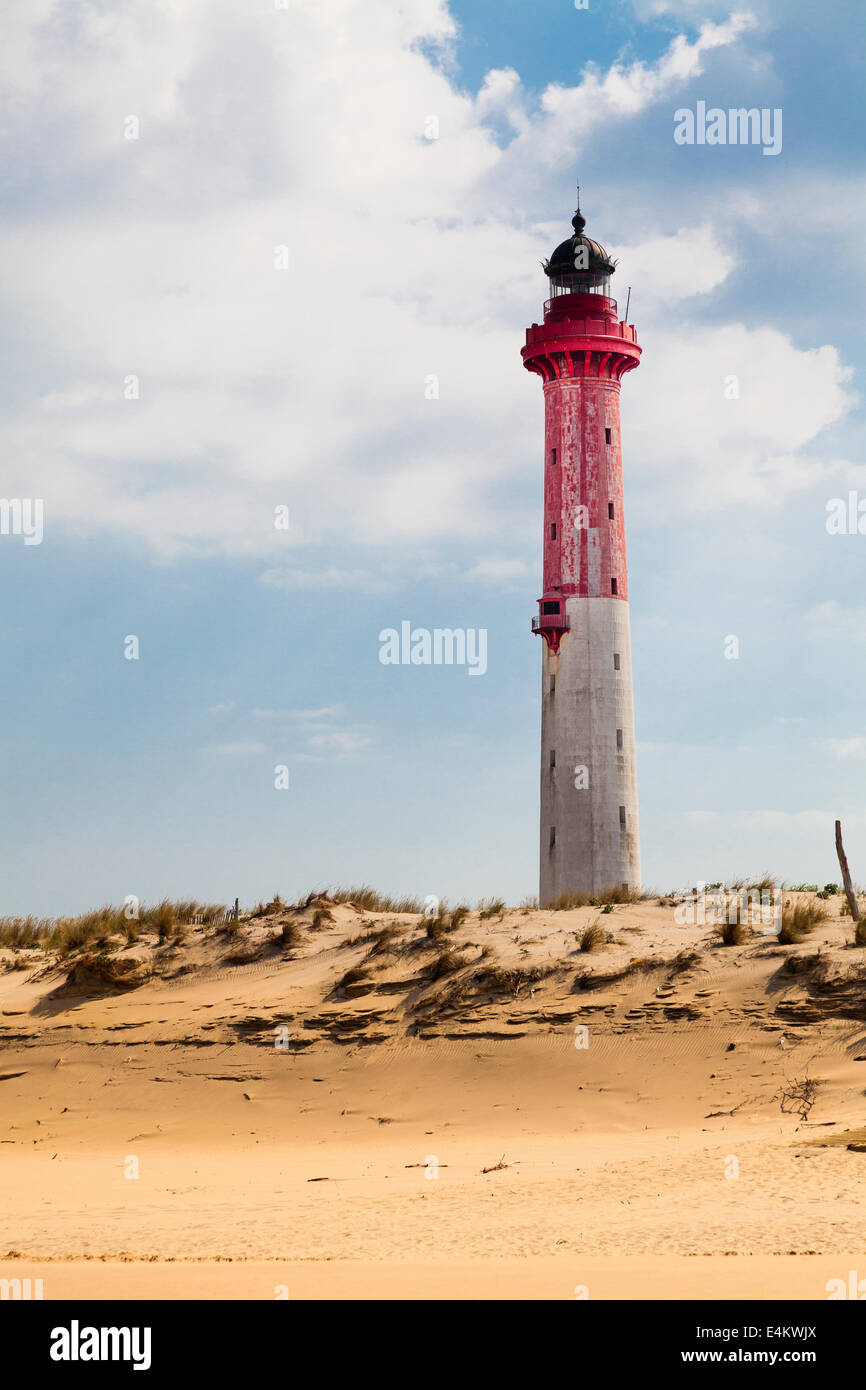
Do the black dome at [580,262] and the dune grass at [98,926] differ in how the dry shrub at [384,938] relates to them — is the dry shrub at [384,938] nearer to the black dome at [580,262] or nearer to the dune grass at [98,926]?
the dune grass at [98,926]

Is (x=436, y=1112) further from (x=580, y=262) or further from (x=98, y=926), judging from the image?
(x=580, y=262)

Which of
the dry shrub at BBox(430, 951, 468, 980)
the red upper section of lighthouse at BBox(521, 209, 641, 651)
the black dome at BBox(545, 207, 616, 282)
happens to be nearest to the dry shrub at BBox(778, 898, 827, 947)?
the dry shrub at BBox(430, 951, 468, 980)

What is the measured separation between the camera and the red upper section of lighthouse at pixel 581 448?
38.0 metres

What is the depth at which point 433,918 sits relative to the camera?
24406mm

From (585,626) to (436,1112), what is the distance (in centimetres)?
2083


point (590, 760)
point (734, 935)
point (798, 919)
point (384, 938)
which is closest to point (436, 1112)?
point (384, 938)

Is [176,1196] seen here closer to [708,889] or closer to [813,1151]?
[813,1151]

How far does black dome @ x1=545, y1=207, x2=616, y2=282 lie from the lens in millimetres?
41156

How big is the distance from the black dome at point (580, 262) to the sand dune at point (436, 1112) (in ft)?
73.7

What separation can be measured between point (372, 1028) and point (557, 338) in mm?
23657

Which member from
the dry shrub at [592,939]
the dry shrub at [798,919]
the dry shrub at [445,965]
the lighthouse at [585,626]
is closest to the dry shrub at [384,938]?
the dry shrub at [445,965]

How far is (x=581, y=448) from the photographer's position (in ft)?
126
